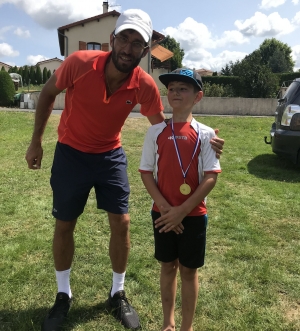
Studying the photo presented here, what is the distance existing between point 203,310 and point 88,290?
916 millimetres

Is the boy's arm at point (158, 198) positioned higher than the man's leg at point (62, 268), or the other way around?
the boy's arm at point (158, 198)

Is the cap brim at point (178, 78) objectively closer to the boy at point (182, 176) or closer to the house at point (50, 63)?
the boy at point (182, 176)

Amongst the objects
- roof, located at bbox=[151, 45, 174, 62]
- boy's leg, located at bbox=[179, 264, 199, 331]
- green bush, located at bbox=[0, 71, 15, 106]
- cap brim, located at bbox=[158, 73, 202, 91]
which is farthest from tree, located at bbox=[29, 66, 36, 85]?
boy's leg, located at bbox=[179, 264, 199, 331]

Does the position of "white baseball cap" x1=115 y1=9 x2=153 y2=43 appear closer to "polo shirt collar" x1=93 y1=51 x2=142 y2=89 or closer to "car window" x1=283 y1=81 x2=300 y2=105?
"polo shirt collar" x1=93 y1=51 x2=142 y2=89

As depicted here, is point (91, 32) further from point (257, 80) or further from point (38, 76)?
point (38, 76)

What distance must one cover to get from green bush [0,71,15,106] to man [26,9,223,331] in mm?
19656

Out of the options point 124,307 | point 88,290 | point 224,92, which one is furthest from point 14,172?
point 224,92

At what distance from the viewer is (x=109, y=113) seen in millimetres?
2338

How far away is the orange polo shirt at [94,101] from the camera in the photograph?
228 cm

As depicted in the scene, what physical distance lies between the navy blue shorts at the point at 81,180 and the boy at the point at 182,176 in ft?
1.25

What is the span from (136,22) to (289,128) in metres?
4.63

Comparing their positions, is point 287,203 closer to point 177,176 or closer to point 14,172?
point 177,176

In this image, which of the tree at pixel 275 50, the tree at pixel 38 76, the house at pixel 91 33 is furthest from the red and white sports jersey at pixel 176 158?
the tree at pixel 275 50

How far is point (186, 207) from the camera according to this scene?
2018 millimetres
